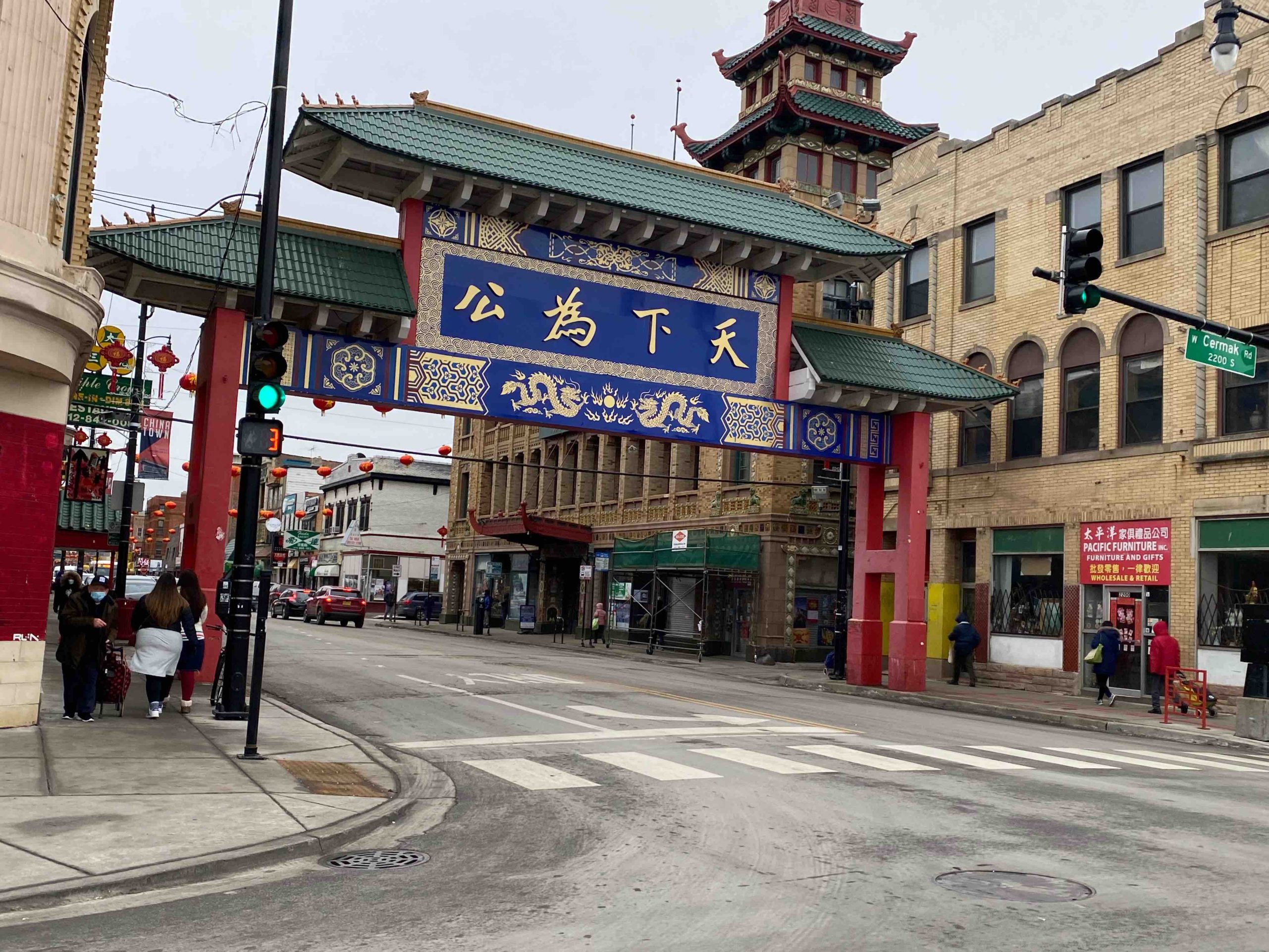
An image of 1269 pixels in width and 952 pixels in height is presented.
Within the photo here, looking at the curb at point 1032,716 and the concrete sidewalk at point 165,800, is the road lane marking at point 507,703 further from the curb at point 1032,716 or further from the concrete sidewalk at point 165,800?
the curb at point 1032,716

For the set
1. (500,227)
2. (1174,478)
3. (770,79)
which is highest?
(770,79)

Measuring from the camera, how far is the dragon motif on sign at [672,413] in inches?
858

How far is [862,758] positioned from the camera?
1238 centimetres

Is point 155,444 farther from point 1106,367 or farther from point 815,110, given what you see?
point 815,110

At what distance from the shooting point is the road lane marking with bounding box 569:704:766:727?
1571 cm

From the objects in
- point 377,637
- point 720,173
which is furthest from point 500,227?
point 377,637

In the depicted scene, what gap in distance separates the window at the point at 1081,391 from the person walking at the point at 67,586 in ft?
63.4

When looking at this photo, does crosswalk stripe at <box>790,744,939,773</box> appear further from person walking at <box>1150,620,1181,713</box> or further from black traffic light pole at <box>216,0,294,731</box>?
person walking at <box>1150,620,1181,713</box>

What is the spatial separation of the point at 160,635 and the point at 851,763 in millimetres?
7705

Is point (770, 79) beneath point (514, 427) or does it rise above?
above

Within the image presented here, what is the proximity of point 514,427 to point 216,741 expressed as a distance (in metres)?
40.3

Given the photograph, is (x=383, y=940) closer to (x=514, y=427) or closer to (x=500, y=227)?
(x=500, y=227)

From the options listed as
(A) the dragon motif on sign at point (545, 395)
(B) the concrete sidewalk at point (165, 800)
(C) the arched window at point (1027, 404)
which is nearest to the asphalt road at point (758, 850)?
(B) the concrete sidewalk at point (165, 800)

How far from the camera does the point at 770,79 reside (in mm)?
44625
